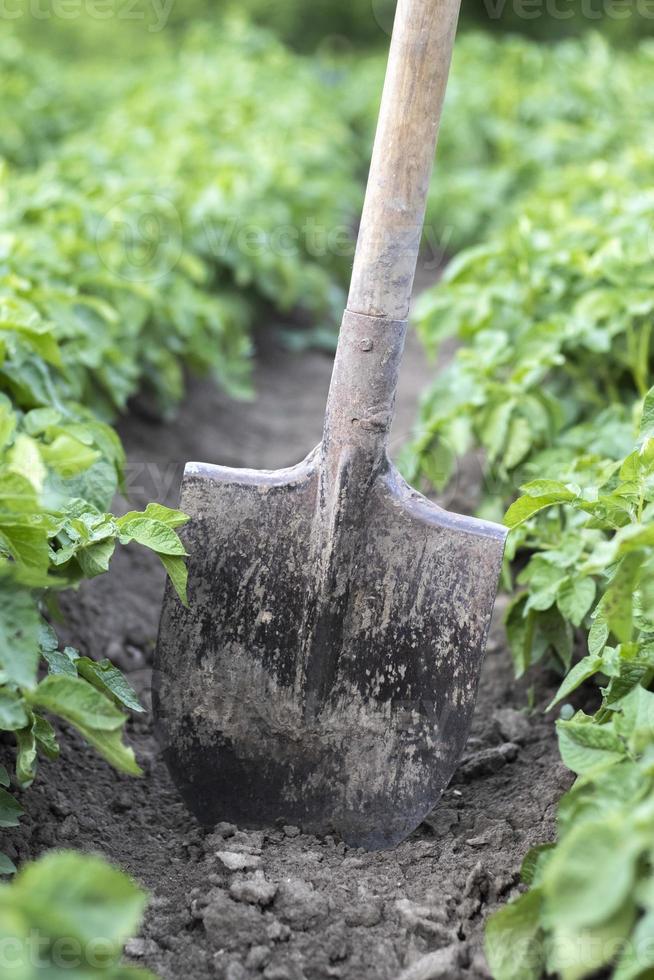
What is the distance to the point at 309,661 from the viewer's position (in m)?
2.03

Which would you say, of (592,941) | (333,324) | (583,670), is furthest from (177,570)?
(333,324)

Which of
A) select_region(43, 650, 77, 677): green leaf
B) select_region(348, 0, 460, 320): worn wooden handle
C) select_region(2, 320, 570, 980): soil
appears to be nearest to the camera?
select_region(2, 320, 570, 980): soil

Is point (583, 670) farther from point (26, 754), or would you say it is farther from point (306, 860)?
point (26, 754)

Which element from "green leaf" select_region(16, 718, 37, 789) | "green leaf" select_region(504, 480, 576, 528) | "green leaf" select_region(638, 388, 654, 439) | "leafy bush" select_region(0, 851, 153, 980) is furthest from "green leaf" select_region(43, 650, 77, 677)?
"green leaf" select_region(638, 388, 654, 439)

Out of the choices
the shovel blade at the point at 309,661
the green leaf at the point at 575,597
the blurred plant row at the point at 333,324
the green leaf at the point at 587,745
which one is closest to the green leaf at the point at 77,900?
the blurred plant row at the point at 333,324

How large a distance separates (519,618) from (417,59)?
1.17 metres

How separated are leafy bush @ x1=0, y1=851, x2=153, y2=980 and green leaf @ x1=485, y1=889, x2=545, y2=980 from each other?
Result: 0.57 metres

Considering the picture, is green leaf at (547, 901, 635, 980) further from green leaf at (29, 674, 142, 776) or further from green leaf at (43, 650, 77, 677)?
green leaf at (43, 650, 77, 677)

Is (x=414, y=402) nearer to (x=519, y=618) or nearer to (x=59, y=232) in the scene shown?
(x=59, y=232)

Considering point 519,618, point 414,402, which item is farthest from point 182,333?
point 519,618

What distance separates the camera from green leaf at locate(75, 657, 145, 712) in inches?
71.4

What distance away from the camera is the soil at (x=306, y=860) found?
1665 mm

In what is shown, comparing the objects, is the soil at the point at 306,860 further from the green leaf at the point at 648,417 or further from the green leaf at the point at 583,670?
the green leaf at the point at 648,417

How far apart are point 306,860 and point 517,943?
0.56 meters
